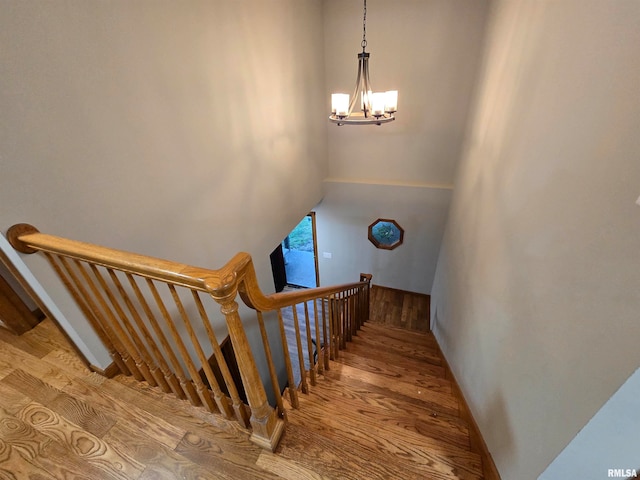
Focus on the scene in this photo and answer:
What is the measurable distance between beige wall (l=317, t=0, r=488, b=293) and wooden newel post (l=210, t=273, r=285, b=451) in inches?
155

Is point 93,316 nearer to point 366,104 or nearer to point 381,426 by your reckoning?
point 381,426

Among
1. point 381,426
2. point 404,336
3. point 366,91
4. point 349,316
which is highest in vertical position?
point 366,91

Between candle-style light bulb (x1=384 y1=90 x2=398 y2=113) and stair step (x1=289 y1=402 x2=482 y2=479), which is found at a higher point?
candle-style light bulb (x1=384 y1=90 x2=398 y2=113)

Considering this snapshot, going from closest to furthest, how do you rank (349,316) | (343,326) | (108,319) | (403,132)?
(108,319) < (343,326) < (349,316) < (403,132)

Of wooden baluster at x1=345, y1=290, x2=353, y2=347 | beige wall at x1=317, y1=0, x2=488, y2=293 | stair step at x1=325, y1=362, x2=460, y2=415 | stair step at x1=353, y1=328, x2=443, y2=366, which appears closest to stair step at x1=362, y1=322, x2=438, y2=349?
stair step at x1=353, y1=328, x2=443, y2=366

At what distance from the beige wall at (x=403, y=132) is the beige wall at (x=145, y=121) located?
1.07 metres

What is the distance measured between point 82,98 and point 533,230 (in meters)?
2.30

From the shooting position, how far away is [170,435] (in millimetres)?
1310

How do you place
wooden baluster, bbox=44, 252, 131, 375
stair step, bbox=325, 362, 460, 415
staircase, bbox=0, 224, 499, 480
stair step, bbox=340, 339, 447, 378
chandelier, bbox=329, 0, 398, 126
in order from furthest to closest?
stair step, bbox=340, 339, 447, 378
chandelier, bbox=329, 0, 398, 126
stair step, bbox=325, 362, 460, 415
wooden baluster, bbox=44, 252, 131, 375
staircase, bbox=0, 224, 499, 480

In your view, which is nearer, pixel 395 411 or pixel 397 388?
Answer: pixel 395 411

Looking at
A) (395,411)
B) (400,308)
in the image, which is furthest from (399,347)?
(400,308)

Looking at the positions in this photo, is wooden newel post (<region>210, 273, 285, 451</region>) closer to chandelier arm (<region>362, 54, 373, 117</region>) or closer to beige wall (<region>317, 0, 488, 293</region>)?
chandelier arm (<region>362, 54, 373, 117</region>)

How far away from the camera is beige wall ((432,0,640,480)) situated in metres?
0.85

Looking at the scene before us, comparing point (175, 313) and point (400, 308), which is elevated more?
point (175, 313)
